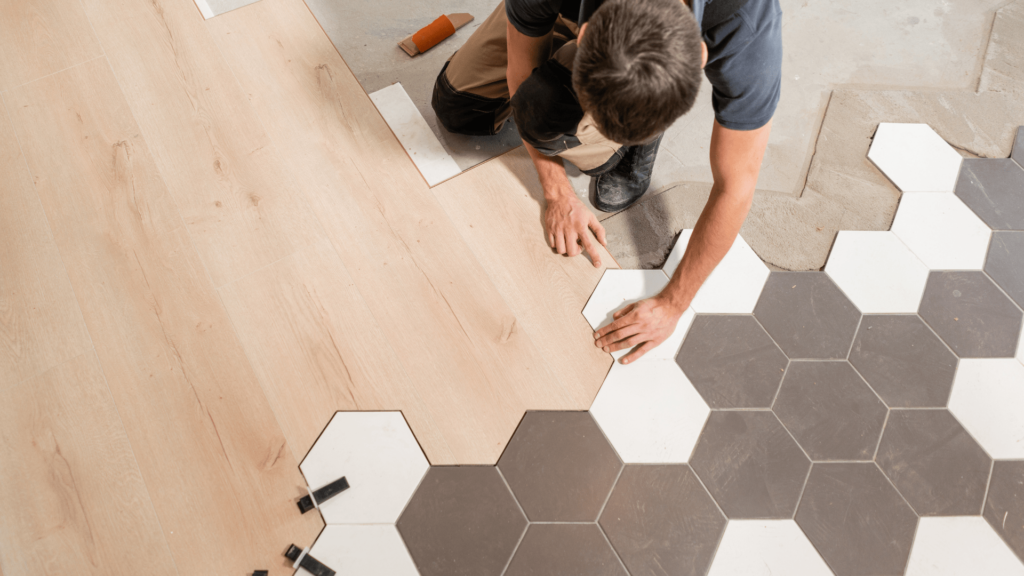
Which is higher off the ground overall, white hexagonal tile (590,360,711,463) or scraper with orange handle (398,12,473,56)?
scraper with orange handle (398,12,473,56)

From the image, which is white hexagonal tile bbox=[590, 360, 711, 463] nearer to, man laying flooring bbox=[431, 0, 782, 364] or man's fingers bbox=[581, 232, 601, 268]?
man laying flooring bbox=[431, 0, 782, 364]

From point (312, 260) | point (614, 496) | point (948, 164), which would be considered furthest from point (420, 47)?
point (948, 164)

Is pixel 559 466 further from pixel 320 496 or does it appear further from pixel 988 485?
pixel 988 485

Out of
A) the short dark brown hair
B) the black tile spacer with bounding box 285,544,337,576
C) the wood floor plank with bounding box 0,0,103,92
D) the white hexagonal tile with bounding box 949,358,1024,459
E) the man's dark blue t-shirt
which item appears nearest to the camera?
the short dark brown hair

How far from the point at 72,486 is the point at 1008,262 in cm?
210

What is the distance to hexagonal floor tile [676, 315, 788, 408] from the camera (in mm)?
1138

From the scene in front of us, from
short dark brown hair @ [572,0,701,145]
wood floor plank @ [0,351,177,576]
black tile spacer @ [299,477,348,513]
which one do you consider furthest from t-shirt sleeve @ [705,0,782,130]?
wood floor plank @ [0,351,177,576]

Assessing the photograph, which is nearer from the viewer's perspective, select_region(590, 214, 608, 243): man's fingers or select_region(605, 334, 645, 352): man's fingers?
select_region(605, 334, 645, 352): man's fingers

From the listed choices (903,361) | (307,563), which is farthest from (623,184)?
(307,563)

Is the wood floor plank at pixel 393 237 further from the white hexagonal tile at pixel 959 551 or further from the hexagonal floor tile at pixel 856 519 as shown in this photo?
the white hexagonal tile at pixel 959 551

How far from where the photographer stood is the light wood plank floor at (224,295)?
1062 millimetres

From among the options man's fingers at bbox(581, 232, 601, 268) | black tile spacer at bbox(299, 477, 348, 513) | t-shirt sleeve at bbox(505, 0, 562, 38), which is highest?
t-shirt sleeve at bbox(505, 0, 562, 38)

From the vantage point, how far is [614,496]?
107 centimetres

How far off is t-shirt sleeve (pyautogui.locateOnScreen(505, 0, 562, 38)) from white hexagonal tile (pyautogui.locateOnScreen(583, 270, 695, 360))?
0.54 metres
